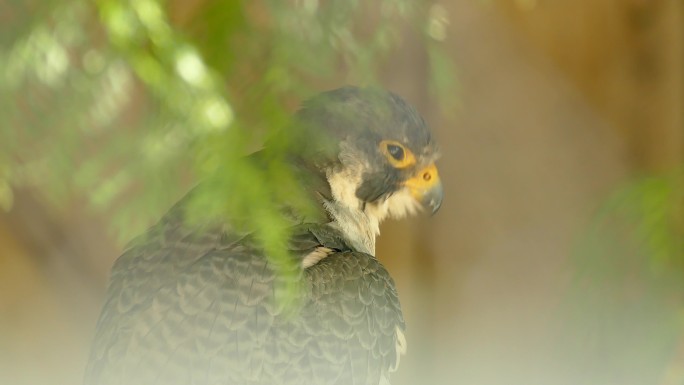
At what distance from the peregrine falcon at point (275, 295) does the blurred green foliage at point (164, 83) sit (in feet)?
1.94

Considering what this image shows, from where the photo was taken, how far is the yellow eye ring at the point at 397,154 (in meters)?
2.01

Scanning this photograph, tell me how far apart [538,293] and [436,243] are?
36cm

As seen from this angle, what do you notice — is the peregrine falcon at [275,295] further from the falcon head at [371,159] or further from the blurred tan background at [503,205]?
the blurred tan background at [503,205]

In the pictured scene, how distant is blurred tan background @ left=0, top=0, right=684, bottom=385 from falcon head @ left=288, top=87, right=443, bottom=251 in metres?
0.58

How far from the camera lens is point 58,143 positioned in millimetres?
885

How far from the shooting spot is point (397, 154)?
204 cm

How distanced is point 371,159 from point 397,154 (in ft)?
0.24

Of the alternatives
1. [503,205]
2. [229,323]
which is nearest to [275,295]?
[229,323]

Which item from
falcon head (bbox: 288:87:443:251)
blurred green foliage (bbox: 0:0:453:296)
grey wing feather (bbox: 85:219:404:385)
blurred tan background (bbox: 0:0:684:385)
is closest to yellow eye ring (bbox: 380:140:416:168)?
falcon head (bbox: 288:87:443:251)

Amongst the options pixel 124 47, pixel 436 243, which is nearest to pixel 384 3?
pixel 124 47

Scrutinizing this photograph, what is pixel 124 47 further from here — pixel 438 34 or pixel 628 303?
pixel 628 303

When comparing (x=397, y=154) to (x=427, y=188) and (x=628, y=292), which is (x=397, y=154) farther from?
(x=628, y=292)

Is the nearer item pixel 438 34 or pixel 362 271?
pixel 438 34

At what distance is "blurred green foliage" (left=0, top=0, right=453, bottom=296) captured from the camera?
0.80 metres
